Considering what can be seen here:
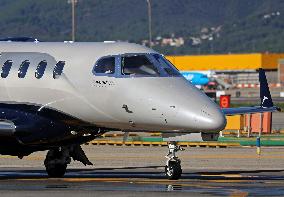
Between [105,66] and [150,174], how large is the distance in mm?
5481

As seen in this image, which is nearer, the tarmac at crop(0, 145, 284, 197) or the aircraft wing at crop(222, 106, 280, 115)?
the tarmac at crop(0, 145, 284, 197)

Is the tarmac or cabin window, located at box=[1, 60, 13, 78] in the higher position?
cabin window, located at box=[1, 60, 13, 78]

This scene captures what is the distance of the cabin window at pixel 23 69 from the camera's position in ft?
116

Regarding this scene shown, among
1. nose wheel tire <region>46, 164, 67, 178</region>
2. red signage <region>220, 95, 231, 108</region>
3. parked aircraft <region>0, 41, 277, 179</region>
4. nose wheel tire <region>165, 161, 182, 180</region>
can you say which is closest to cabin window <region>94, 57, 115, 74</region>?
Answer: parked aircraft <region>0, 41, 277, 179</region>

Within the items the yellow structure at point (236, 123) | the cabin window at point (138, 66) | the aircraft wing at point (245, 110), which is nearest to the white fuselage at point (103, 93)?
the cabin window at point (138, 66)

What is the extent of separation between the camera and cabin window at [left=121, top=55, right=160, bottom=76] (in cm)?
3369

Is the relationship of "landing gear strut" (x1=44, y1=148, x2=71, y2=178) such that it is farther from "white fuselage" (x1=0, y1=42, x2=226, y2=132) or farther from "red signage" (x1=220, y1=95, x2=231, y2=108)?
"red signage" (x1=220, y1=95, x2=231, y2=108)

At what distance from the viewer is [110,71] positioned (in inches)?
1346

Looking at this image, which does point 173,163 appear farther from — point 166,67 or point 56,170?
point 56,170

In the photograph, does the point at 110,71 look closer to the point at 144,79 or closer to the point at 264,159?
the point at 144,79

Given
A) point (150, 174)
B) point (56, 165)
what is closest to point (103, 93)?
point (56, 165)

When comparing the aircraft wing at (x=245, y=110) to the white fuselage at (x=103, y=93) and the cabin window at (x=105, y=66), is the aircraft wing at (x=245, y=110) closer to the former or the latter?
the white fuselage at (x=103, y=93)

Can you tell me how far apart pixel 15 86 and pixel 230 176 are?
7.35 metres

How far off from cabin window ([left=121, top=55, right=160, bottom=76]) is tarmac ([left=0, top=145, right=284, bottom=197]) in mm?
3208
